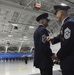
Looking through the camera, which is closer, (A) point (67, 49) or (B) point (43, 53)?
(A) point (67, 49)

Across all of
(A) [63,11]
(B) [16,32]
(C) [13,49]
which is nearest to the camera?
(A) [63,11]

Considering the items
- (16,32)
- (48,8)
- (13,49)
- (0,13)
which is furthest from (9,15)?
(13,49)

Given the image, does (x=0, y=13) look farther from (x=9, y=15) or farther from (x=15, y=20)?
(x=15, y=20)

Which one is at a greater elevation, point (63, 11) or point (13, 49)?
point (63, 11)

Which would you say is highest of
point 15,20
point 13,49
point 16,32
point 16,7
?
point 16,7

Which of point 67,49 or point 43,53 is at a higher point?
point 67,49

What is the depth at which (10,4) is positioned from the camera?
1242cm

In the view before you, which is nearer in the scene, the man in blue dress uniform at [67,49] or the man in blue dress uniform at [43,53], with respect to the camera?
the man in blue dress uniform at [67,49]

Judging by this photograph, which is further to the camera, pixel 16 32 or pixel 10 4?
pixel 16 32

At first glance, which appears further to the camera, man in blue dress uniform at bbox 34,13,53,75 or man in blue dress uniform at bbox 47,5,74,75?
man in blue dress uniform at bbox 34,13,53,75

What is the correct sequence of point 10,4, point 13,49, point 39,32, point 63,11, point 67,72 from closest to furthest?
point 67,72, point 63,11, point 39,32, point 10,4, point 13,49

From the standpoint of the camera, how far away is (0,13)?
16375 millimetres

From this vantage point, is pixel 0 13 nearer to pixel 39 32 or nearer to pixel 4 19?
pixel 4 19

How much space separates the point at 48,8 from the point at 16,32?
815 cm
